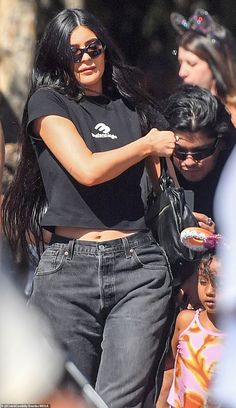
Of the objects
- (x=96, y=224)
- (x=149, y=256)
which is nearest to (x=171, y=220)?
(x=149, y=256)

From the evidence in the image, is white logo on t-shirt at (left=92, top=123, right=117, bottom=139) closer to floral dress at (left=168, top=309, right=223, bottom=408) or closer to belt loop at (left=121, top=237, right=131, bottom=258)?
belt loop at (left=121, top=237, right=131, bottom=258)

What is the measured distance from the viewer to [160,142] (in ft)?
13.1

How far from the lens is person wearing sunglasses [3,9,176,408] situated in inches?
157

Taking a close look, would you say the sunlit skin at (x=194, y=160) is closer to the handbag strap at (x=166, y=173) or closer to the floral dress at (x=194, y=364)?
the handbag strap at (x=166, y=173)

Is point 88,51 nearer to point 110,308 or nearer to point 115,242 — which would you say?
point 115,242

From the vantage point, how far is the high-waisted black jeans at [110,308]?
399cm

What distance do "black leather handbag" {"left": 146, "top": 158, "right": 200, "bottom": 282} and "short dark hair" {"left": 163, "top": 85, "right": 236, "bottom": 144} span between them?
658mm

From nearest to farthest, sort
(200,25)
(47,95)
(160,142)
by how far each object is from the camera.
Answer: (160,142) < (47,95) < (200,25)

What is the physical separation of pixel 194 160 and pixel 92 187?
33.4 inches


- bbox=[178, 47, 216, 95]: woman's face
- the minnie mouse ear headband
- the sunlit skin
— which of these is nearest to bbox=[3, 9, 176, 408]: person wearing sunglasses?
the sunlit skin

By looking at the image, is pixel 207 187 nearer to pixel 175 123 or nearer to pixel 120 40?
pixel 175 123

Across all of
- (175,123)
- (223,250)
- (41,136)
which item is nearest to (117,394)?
(223,250)

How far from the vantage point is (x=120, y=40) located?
9875mm

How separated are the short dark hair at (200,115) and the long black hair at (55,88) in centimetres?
48
